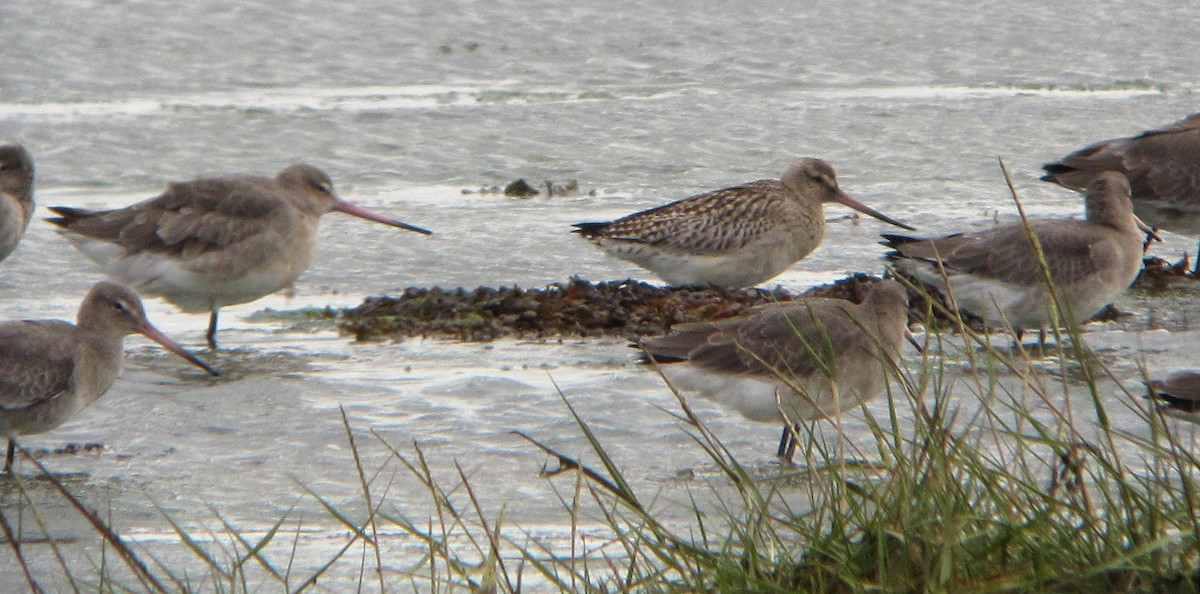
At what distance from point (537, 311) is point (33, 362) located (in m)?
2.55

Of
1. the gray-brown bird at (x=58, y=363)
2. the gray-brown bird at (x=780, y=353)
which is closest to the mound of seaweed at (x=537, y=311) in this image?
the gray-brown bird at (x=780, y=353)

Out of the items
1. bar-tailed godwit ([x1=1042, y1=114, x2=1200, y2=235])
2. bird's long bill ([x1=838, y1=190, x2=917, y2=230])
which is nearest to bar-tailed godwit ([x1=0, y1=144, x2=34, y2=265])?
bird's long bill ([x1=838, y1=190, x2=917, y2=230])

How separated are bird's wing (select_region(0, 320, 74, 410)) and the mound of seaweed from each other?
1.74 m

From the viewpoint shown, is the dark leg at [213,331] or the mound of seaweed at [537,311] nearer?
the mound of seaweed at [537,311]

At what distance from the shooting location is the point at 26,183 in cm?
952

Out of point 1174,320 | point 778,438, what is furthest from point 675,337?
point 1174,320

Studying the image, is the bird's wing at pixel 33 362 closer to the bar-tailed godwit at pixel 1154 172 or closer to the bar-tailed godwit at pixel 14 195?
the bar-tailed godwit at pixel 14 195

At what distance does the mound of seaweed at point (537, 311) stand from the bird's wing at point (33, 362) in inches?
68.5

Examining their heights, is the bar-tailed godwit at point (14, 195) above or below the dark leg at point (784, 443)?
above

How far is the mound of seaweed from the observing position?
7715 mm

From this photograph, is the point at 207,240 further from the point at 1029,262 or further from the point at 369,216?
the point at 1029,262

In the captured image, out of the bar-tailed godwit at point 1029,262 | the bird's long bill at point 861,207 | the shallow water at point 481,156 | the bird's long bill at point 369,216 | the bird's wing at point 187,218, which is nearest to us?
the shallow water at point 481,156

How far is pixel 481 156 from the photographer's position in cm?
1173

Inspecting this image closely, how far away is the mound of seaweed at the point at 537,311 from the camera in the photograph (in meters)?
7.71
